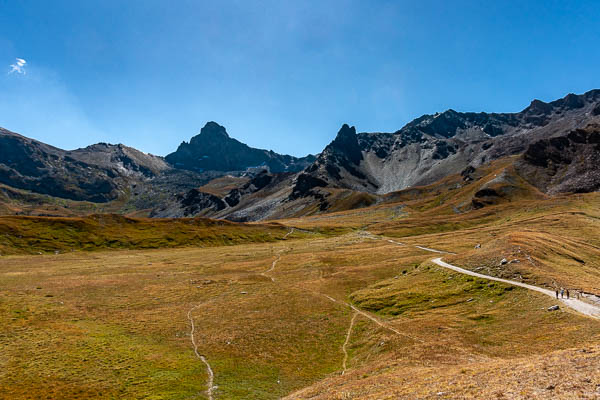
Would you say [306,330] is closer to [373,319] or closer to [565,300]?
[373,319]

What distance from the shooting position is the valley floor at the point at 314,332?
29172 mm

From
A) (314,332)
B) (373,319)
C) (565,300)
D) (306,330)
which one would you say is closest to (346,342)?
(314,332)

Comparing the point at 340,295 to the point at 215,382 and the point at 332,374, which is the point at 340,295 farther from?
the point at 215,382

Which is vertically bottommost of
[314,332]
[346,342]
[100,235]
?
[346,342]

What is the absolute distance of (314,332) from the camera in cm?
5138

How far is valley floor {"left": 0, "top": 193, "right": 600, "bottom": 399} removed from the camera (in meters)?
29.2

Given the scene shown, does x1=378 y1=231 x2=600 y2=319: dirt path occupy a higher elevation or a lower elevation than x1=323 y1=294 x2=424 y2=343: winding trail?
higher

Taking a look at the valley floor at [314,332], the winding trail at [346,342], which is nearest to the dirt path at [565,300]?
the valley floor at [314,332]

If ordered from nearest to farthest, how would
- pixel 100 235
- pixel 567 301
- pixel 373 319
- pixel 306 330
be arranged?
pixel 567 301, pixel 306 330, pixel 373 319, pixel 100 235

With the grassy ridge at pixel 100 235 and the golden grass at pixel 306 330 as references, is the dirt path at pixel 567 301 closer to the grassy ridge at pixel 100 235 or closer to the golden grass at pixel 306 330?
the golden grass at pixel 306 330

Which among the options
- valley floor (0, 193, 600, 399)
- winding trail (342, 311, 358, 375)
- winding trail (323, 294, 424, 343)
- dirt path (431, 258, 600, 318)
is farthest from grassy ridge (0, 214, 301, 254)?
dirt path (431, 258, 600, 318)

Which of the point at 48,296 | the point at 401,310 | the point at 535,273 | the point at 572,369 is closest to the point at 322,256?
the point at 401,310

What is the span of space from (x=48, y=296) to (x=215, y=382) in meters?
52.4

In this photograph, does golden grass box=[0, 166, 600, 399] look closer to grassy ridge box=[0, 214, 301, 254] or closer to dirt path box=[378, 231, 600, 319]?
dirt path box=[378, 231, 600, 319]
